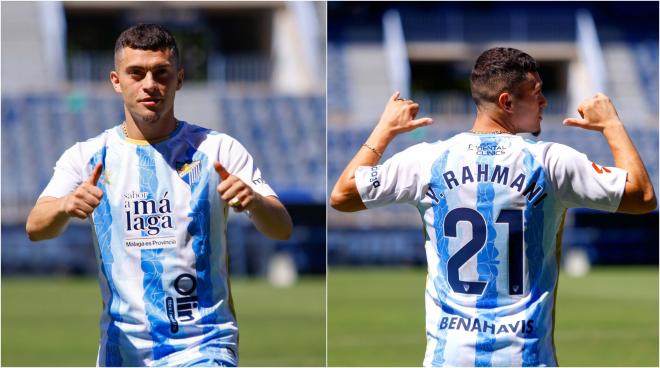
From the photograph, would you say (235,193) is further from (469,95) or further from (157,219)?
(469,95)

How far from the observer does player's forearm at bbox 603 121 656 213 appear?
4.50 metres

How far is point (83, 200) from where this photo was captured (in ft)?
14.8

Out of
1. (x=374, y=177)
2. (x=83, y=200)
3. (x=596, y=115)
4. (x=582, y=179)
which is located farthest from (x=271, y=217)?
(x=596, y=115)

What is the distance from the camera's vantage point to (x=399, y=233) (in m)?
34.1

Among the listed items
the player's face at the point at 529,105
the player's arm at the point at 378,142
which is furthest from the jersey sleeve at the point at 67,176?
the player's face at the point at 529,105

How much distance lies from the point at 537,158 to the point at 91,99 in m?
33.1

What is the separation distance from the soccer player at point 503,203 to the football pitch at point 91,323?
8441mm

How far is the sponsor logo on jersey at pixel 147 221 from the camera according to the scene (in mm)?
4898

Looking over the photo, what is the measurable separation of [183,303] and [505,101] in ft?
5.26

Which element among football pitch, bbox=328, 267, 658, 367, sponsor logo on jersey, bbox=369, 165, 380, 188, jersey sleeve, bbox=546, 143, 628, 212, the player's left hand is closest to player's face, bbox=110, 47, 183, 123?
the player's left hand

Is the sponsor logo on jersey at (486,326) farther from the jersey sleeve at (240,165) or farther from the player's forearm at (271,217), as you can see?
the jersey sleeve at (240,165)

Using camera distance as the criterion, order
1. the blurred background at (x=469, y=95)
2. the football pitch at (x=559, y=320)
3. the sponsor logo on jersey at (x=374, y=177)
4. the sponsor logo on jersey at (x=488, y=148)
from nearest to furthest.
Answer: the sponsor logo on jersey at (x=488, y=148) < the sponsor logo on jersey at (x=374, y=177) < the football pitch at (x=559, y=320) < the blurred background at (x=469, y=95)

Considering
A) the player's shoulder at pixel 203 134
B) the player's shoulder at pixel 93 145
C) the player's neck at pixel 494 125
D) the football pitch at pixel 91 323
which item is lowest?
the football pitch at pixel 91 323

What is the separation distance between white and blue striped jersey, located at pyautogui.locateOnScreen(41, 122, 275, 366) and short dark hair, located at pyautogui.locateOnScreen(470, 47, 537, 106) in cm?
104
